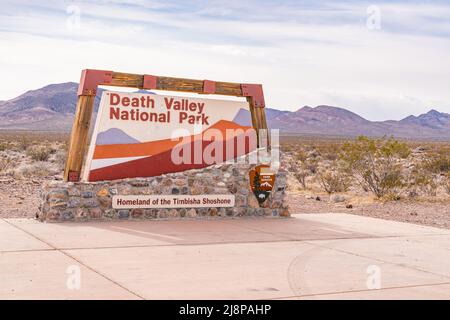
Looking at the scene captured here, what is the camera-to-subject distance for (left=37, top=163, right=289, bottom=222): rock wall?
12.8m

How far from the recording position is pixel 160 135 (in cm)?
1408

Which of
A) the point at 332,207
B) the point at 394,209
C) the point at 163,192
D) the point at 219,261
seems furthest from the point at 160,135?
the point at 394,209

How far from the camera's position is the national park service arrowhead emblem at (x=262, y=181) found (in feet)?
48.2

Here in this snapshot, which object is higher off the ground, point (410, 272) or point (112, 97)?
point (112, 97)

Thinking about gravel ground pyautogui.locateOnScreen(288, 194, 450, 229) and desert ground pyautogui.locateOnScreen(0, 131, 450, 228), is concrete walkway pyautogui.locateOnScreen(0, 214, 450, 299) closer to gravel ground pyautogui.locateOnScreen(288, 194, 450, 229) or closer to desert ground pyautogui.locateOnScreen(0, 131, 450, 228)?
gravel ground pyautogui.locateOnScreen(288, 194, 450, 229)

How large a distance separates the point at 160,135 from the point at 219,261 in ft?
16.9

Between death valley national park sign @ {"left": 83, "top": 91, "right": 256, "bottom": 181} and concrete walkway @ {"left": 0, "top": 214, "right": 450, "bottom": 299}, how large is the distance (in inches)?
50.2

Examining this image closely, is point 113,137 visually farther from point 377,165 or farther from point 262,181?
point 377,165

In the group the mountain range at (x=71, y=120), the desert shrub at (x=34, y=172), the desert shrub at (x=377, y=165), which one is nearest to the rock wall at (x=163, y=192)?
the desert shrub at (x=377, y=165)

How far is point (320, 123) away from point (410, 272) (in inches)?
7419
